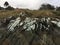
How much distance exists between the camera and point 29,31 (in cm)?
2047

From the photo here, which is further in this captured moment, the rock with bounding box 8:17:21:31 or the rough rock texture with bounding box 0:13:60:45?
the rock with bounding box 8:17:21:31

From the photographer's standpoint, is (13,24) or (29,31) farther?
(13,24)

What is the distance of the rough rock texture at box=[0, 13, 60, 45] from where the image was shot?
64.5 ft

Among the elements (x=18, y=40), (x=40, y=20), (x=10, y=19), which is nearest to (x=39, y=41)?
(x=18, y=40)

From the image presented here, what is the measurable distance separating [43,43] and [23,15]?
17.9ft

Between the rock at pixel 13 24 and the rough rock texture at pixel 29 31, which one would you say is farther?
the rock at pixel 13 24

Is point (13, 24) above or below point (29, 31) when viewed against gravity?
above

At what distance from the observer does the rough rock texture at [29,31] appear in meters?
19.7

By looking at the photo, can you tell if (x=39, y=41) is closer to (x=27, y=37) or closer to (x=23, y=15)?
(x=27, y=37)

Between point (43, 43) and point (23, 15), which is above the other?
point (23, 15)

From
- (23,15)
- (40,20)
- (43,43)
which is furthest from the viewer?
(23,15)

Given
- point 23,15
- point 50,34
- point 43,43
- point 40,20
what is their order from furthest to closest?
1. point 23,15
2. point 40,20
3. point 50,34
4. point 43,43

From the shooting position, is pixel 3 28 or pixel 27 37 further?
pixel 3 28

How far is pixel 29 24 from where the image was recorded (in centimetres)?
2141
